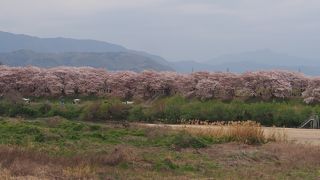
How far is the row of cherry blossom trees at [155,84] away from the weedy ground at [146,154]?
1833 cm

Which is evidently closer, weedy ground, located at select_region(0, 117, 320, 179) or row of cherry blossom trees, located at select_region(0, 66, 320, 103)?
weedy ground, located at select_region(0, 117, 320, 179)

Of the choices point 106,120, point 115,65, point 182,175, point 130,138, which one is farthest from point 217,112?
point 115,65

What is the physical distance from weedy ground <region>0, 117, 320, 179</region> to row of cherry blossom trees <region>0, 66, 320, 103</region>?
18331 millimetres

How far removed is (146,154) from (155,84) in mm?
27948

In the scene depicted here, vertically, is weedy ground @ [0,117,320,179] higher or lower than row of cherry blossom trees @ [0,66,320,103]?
lower

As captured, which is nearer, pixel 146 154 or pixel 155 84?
pixel 146 154

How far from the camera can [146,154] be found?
17.1m

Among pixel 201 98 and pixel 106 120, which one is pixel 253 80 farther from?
pixel 106 120

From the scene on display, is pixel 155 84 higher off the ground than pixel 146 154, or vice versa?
pixel 155 84

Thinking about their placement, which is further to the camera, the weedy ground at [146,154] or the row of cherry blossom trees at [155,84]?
the row of cherry blossom trees at [155,84]

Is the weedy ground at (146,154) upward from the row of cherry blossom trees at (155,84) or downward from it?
downward

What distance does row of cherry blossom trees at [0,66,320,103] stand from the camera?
4131cm

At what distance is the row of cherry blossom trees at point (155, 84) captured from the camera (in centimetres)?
4131

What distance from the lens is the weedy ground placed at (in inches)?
517
